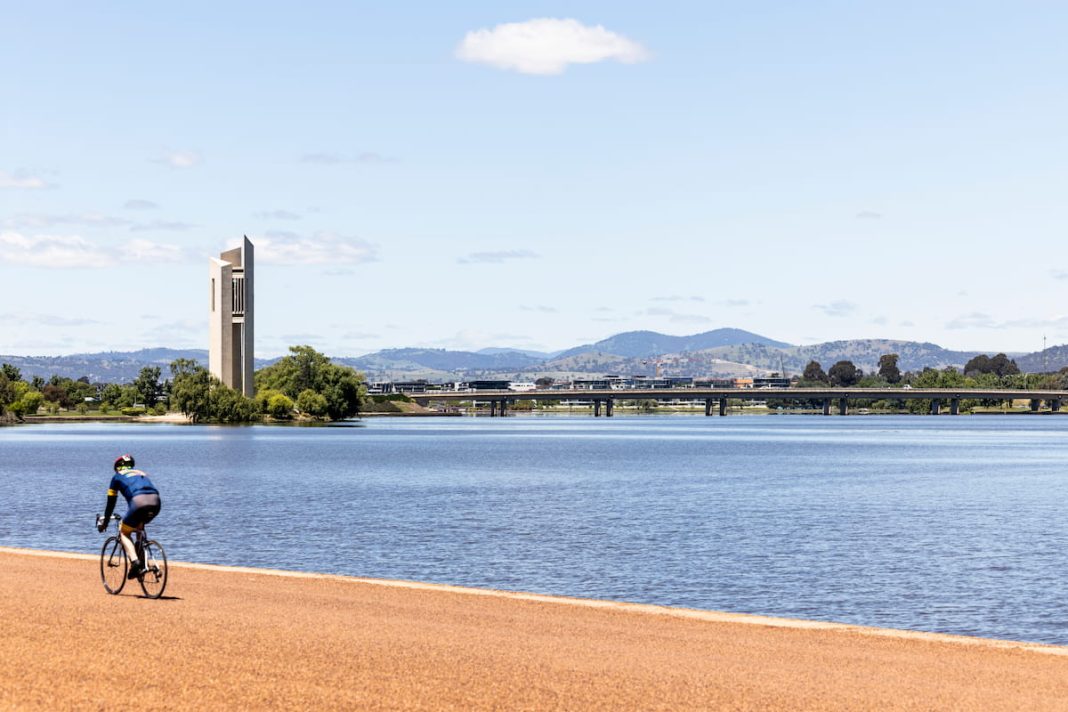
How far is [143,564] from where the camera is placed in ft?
92.3

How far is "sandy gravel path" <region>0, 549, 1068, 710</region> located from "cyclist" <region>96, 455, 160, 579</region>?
3.35ft

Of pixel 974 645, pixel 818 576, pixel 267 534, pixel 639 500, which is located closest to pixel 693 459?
pixel 639 500

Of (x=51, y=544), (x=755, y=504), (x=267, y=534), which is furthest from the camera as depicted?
(x=755, y=504)

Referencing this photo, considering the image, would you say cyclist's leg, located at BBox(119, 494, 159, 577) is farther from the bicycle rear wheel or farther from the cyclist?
the bicycle rear wheel

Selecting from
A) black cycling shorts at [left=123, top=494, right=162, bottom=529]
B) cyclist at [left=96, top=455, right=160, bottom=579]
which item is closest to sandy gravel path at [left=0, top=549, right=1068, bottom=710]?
cyclist at [left=96, top=455, right=160, bottom=579]

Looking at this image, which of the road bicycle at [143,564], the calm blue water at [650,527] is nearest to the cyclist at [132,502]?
the road bicycle at [143,564]

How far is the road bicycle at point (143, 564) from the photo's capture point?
28242mm

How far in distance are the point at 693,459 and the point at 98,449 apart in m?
70.5

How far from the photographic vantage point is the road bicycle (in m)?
28.2

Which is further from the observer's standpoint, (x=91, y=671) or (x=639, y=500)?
(x=639, y=500)

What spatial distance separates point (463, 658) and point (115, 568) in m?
10.7

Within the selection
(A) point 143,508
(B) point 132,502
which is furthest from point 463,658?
(B) point 132,502

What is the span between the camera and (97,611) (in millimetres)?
25719

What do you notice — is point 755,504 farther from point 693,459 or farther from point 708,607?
point 693,459
